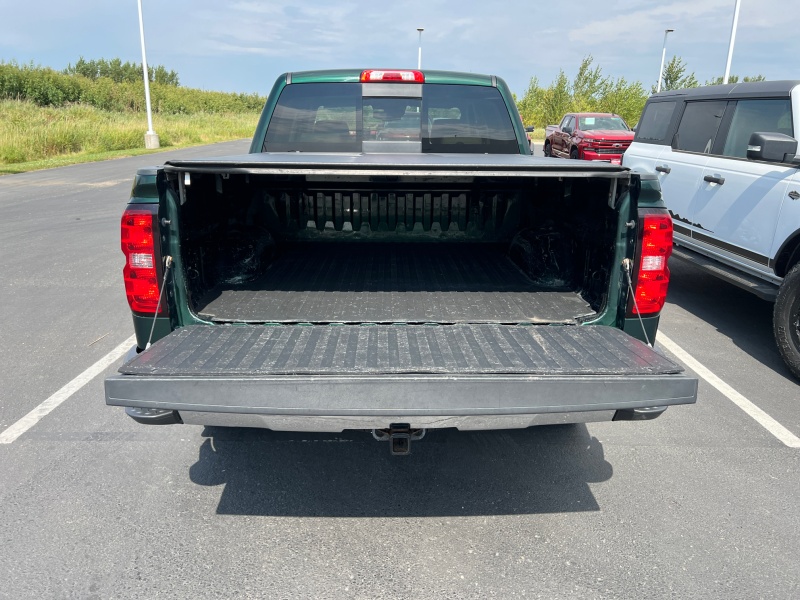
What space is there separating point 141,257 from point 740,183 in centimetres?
496

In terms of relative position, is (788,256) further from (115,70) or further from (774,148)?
(115,70)

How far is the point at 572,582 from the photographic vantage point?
248 centimetres

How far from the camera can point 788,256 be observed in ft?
15.6

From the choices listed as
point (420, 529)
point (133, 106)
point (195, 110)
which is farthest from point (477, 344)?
point (195, 110)

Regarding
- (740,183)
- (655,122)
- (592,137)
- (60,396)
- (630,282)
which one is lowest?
(60,396)

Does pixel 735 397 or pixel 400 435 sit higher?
pixel 400 435

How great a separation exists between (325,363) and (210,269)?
55.9 inches

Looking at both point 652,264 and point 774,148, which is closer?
point 652,264

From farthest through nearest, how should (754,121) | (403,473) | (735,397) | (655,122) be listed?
(655,122)
(754,121)
(735,397)
(403,473)

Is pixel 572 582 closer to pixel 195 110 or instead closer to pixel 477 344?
pixel 477 344

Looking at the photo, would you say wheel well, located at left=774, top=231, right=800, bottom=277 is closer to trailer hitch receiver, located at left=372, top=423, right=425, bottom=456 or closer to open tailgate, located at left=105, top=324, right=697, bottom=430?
open tailgate, located at left=105, top=324, right=697, bottom=430

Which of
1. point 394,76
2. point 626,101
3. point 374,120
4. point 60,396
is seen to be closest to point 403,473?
point 60,396

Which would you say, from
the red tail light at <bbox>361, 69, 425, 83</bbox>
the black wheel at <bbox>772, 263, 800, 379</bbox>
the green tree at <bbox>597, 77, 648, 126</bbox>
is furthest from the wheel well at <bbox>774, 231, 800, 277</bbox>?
the green tree at <bbox>597, 77, 648, 126</bbox>

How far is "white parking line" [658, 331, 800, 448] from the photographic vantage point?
147 inches
